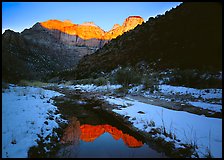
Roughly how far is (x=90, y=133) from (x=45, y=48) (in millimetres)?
91546

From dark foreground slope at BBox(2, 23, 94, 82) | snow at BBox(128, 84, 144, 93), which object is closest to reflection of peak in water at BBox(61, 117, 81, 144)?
snow at BBox(128, 84, 144, 93)

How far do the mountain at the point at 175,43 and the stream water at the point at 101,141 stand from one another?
58.4 ft

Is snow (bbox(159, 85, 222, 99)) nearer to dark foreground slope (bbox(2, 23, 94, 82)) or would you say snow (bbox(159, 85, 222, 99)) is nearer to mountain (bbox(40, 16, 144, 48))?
dark foreground slope (bbox(2, 23, 94, 82))

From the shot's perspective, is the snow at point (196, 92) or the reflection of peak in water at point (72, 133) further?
the snow at point (196, 92)

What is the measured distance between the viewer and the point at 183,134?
6191 mm

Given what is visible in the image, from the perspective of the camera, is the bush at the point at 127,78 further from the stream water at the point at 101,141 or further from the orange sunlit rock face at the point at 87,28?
the orange sunlit rock face at the point at 87,28

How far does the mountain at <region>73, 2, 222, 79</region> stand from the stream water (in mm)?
17787

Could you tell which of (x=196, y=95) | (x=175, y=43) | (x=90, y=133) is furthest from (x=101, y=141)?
(x=175, y=43)

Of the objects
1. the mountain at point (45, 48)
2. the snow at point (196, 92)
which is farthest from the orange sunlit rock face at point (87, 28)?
the snow at point (196, 92)

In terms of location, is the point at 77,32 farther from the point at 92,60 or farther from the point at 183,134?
the point at 183,134

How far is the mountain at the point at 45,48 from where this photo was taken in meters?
16.2

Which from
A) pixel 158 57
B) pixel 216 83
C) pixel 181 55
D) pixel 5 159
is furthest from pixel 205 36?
pixel 5 159

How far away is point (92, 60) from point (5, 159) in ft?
152

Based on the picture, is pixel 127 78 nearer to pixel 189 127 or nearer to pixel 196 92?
pixel 196 92
